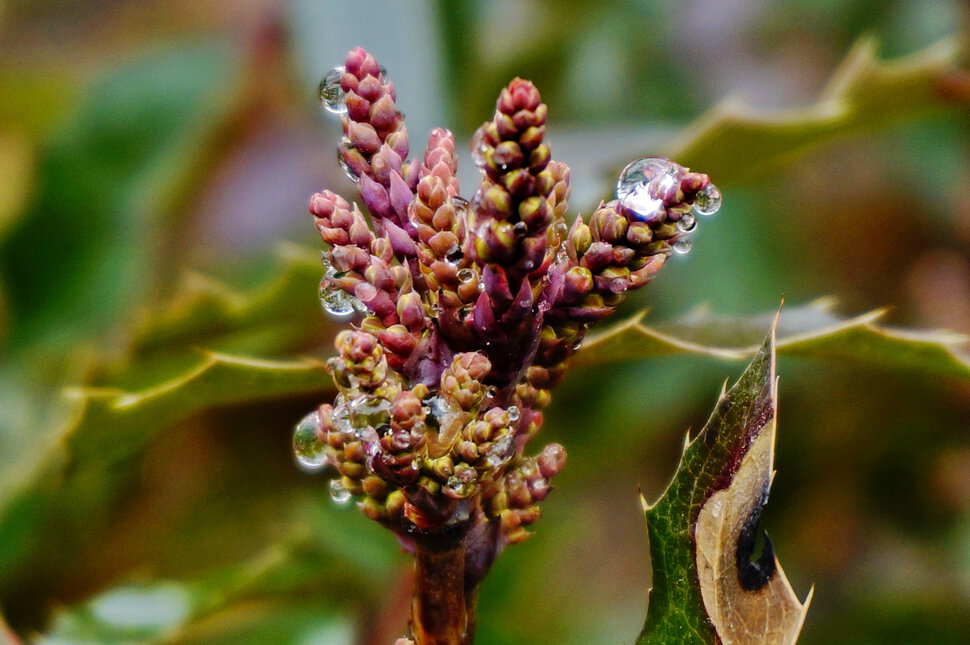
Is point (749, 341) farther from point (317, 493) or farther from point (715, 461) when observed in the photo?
point (317, 493)

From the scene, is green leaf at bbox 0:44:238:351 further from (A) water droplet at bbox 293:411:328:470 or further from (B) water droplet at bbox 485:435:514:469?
(B) water droplet at bbox 485:435:514:469

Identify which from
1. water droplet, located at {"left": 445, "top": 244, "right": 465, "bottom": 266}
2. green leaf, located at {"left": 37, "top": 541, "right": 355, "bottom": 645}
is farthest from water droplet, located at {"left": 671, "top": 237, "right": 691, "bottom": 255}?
green leaf, located at {"left": 37, "top": 541, "right": 355, "bottom": 645}

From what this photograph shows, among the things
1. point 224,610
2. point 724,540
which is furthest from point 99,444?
point 724,540

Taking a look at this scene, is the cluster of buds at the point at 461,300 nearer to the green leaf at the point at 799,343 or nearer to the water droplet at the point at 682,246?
the water droplet at the point at 682,246

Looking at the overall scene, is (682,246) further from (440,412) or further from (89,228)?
(89,228)

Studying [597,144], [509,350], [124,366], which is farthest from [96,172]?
[509,350]
